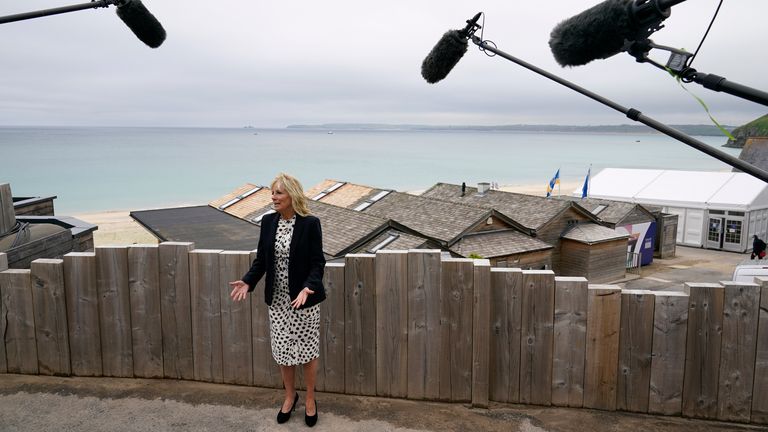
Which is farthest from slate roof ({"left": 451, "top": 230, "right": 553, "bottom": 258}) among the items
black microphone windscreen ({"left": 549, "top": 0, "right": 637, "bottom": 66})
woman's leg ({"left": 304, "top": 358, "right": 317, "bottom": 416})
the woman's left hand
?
black microphone windscreen ({"left": 549, "top": 0, "right": 637, "bottom": 66})

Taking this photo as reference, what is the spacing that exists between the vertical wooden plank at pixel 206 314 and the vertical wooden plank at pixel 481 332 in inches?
78.4

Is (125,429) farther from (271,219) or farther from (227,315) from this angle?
(271,219)

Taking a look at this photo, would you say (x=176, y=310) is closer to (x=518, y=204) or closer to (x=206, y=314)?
(x=206, y=314)

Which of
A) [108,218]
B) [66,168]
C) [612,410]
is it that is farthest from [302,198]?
[66,168]

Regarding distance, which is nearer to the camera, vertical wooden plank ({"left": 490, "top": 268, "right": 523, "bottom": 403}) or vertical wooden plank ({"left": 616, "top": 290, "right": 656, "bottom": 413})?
vertical wooden plank ({"left": 616, "top": 290, "right": 656, "bottom": 413})

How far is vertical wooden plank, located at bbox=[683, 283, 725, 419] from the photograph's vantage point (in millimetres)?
3889

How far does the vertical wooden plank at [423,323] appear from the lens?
4145 mm

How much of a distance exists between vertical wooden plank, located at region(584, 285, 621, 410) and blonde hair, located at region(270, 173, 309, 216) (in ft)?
6.95

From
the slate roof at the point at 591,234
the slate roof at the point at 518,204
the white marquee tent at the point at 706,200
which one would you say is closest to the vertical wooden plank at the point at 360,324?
the slate roof at the point at 518,204

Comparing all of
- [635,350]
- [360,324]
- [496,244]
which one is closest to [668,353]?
[635,350]

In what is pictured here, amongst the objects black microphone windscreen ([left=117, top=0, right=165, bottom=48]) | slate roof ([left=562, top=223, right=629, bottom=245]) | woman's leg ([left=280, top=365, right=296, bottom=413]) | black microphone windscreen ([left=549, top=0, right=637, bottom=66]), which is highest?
black microphone windscreen ([left=117, top=0, right=165, bottom=48])

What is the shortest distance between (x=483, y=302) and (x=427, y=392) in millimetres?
837

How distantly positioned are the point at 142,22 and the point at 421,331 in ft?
10.3

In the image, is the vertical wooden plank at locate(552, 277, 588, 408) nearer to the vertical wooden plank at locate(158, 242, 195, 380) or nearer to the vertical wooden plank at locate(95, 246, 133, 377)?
the vertical wooden plank at locate(158, 242, 195, 380)
